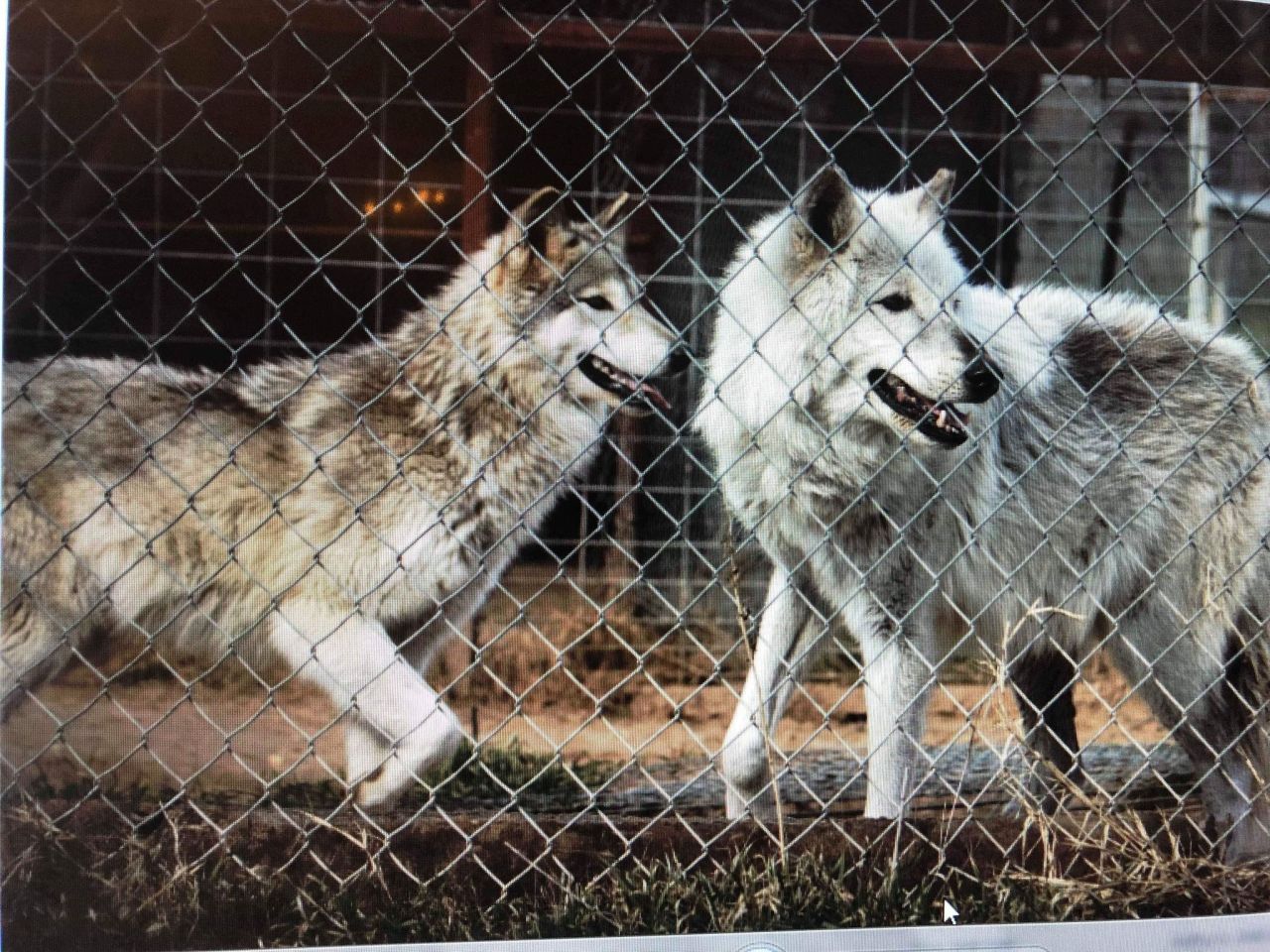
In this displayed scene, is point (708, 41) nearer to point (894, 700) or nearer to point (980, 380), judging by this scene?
point (980, 380)

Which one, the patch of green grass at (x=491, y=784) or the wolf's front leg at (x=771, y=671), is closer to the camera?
the patch of green grass at (x=491, y=784)

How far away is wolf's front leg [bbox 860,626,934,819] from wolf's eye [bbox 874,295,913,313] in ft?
2.08

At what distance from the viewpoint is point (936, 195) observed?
87.5 inches

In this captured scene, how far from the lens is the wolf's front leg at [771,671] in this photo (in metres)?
2.25

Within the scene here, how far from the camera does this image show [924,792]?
2244 millimetres

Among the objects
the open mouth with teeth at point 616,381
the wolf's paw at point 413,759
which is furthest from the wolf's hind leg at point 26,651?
the open mouth with teeth at point 616,381

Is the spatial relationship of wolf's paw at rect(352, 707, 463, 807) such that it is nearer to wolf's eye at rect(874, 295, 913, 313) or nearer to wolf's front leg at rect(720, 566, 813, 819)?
wolf's front leg at rect(720, 566, 813, 819)

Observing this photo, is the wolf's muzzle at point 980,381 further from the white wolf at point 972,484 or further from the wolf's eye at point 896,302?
the wolf's eye at point 896,302

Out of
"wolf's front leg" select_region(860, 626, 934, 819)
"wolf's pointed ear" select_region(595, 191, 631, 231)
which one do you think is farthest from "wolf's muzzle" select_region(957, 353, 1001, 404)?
"wolf's pointed ear" select_region(595, 191, 631, 231)

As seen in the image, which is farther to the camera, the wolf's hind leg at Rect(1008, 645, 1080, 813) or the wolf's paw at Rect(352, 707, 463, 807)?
the wolf's hind leg at Rect(1008, 645, 1080, 813)

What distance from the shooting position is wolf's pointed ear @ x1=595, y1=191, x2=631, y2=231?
2074 mm

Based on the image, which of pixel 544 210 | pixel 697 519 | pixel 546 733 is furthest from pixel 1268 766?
pixel 544 210

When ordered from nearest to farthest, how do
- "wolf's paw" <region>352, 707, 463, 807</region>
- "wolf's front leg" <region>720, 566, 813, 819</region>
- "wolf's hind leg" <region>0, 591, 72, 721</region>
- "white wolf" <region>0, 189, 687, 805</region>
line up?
"wolf's hind leg" <region>0, 591, 72, 721</region>
"white wolf" <region>0, 189, 687, 805</region>
"wolf's paw" <region>352, 707, 463, 807</region>
"wolf's front leg" <region>720, 566, 813, 819</region>

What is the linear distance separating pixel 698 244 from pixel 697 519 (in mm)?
542
